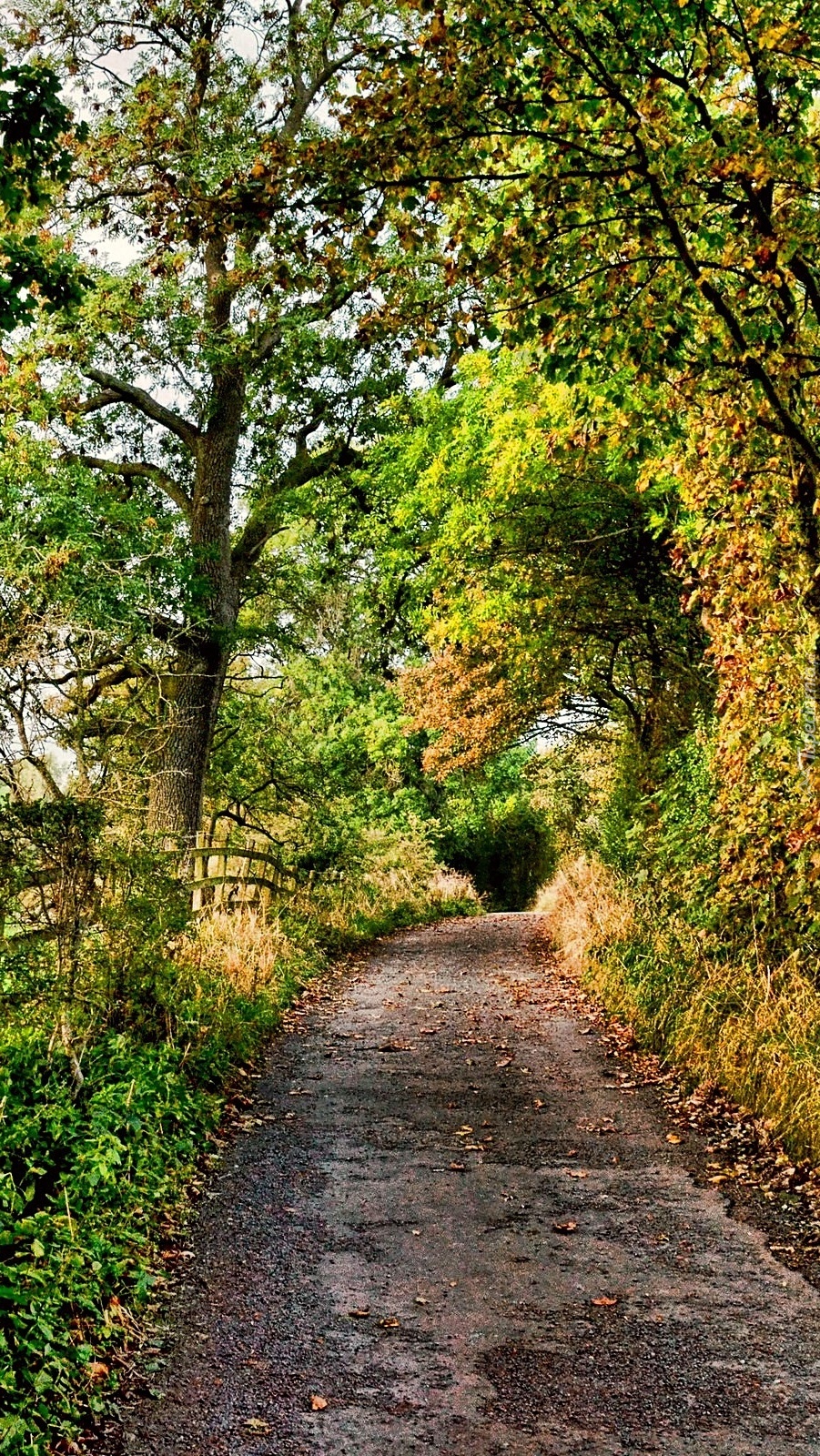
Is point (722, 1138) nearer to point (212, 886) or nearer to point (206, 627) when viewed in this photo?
point (212, 886)

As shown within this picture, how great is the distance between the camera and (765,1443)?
3.79 metres

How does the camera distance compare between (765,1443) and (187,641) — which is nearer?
(765,1443)

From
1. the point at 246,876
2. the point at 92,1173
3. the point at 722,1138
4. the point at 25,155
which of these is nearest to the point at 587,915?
the point at 246,876

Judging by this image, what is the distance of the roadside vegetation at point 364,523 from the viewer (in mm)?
4750

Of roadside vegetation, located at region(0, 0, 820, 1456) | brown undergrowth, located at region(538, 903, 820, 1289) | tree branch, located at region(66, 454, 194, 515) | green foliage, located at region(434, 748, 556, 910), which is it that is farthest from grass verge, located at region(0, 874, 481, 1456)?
green foliage, located at region(434, 748, 556, 910)

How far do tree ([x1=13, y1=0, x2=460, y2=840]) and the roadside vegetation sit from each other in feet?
0.26

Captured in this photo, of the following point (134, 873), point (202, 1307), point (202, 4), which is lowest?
point (202, 1307)

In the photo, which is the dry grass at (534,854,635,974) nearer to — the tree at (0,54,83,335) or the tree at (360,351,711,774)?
the tree at (360,351,711,774)

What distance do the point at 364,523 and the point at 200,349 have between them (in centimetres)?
612

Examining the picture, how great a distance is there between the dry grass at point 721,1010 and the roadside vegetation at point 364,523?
0.05 metres

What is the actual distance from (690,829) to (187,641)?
7.34 m

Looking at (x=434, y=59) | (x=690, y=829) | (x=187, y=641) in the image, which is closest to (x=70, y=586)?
(x=187, y=641)

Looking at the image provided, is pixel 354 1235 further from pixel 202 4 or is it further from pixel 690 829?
pixel 202 4

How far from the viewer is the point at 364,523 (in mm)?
19750
